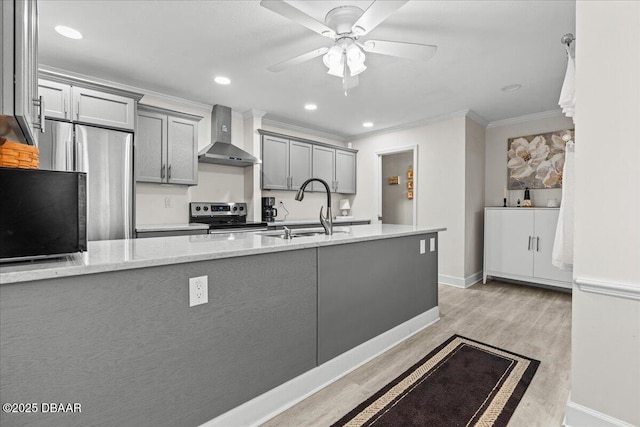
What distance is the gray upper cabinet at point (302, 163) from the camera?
4.65 meters

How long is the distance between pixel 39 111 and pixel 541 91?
15.1 feet

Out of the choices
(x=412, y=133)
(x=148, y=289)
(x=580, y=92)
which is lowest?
(x=148, y=289)

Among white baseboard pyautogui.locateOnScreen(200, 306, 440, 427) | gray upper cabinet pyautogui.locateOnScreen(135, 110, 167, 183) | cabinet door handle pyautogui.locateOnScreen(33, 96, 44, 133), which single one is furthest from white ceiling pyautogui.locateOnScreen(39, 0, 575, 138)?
white baseboard pyautogui.locateOnScreen(200, 306, 440, 427)

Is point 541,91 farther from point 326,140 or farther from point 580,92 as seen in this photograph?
point 326,140

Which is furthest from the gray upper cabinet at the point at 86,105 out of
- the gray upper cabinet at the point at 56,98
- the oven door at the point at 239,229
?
the oven door at the point at 239,229

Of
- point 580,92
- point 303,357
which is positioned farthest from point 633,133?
point 303,357

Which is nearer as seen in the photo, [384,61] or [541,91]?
[384,61]

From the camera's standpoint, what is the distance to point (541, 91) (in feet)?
11.9

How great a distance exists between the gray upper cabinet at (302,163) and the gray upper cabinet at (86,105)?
1776 millimetres

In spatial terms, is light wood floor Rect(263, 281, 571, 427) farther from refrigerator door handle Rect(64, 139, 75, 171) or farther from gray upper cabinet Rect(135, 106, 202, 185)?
gray upper cabinet Rect(135, 106, 202, 185)

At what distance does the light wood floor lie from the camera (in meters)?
1.73

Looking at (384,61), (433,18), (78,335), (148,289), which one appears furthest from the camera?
(384,61)

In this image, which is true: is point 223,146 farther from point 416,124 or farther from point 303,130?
point 416,124

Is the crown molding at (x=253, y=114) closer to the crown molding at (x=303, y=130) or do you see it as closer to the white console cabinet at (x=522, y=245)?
the crown molding at (x=303, y=130)
